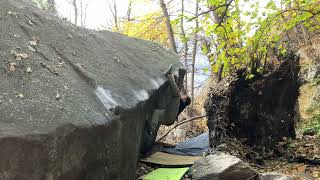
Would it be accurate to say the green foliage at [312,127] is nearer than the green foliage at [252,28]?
No

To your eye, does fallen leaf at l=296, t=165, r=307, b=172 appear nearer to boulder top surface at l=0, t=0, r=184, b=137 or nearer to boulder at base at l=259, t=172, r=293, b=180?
boulder at base at l=259, t=172, r=293, b=180

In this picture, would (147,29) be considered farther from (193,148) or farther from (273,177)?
(273,177)

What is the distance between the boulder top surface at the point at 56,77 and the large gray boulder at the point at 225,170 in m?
1.46

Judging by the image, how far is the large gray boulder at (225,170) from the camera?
524 centimetres

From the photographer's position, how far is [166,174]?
6066 mm

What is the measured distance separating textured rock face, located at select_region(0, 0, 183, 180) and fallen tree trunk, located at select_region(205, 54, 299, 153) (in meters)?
1.52

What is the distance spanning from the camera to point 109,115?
4.08 meters

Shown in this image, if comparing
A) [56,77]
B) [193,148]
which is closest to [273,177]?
[193,148]

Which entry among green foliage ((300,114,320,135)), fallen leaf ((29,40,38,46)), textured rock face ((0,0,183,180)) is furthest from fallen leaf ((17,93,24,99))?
green foliage ((300,114,320,135))

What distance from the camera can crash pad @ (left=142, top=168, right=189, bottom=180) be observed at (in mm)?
5801

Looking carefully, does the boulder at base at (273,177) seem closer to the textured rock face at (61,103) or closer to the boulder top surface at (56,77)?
the textured rock face at (61,103)

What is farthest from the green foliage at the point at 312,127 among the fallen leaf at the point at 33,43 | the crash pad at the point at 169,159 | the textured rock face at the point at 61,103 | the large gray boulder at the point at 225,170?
the fallen leaf at the point at 33,43

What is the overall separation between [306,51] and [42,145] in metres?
13.3

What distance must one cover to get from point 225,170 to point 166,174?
1.23m
